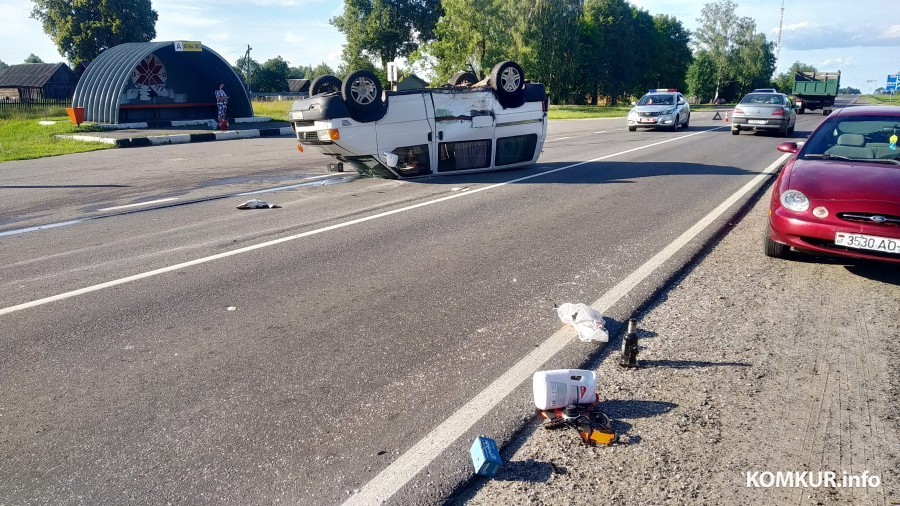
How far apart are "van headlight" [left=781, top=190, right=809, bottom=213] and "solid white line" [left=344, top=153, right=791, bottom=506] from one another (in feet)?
5.38

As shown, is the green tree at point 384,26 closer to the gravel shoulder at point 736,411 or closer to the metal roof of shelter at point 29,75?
the metal roof of shelter at point 29,75

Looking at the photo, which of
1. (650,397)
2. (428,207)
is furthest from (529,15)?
(650,397)

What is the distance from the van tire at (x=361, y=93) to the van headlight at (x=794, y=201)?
6.85 metres

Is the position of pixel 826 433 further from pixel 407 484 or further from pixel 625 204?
pixel 625 204

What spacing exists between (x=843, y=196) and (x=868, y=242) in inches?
20.3

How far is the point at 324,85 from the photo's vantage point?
12391mm

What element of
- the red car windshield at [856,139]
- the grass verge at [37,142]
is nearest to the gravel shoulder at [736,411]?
the red car windshield at [856,139]

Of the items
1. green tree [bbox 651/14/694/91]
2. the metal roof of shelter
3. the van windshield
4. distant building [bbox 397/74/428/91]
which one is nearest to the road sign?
distant building [bbox 397/74/428/91]

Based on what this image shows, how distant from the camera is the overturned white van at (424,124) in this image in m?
10.9

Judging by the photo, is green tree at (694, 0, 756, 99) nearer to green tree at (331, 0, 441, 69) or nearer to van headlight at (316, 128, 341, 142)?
green tree at (331, 0, 441, 69)

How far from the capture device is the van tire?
10781mm

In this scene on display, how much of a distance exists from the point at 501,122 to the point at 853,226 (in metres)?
7.83

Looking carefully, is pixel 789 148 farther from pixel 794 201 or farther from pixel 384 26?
pixel 384 26

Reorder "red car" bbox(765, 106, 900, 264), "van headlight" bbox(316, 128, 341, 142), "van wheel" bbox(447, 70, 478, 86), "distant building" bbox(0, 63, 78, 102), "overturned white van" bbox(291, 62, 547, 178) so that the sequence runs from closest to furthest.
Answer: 1. "red car" bbox(765, 106, 900, 264)
2. "van headlight" bbox(316, 128, 341, 142)
3. "overturned white van" bbox(291, 62, 547, 178)
4. "van wheel" bbox(447, 70, 478, 86)
5. "distant building" bbox(0, 63, 78, 102)
